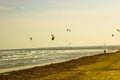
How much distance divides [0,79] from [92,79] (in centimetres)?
809

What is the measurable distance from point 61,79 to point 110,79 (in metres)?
3.27

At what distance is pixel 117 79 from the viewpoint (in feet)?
53.6

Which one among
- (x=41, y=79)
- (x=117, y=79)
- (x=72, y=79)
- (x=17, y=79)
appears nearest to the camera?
(x=117, y=79)

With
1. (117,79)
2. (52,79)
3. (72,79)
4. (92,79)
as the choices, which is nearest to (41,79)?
(52,79)

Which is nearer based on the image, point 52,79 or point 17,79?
point 52,79

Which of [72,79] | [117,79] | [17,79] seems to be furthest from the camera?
[17,79]

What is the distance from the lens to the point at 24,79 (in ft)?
65.0

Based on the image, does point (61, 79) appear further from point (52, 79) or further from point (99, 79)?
point (99, 79)

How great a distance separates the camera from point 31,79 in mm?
19438

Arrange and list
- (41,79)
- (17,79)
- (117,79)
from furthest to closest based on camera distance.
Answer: (17,79) < (41,79) < (117,79)

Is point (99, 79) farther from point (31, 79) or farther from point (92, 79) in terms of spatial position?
point (31, 79)

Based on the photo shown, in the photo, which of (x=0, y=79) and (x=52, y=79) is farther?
(x=0, y=79)

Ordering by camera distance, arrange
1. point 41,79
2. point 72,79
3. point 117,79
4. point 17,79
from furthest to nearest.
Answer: point 17,79, point 41,79, point 72,79, point 117,79

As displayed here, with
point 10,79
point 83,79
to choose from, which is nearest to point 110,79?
point 83,79
